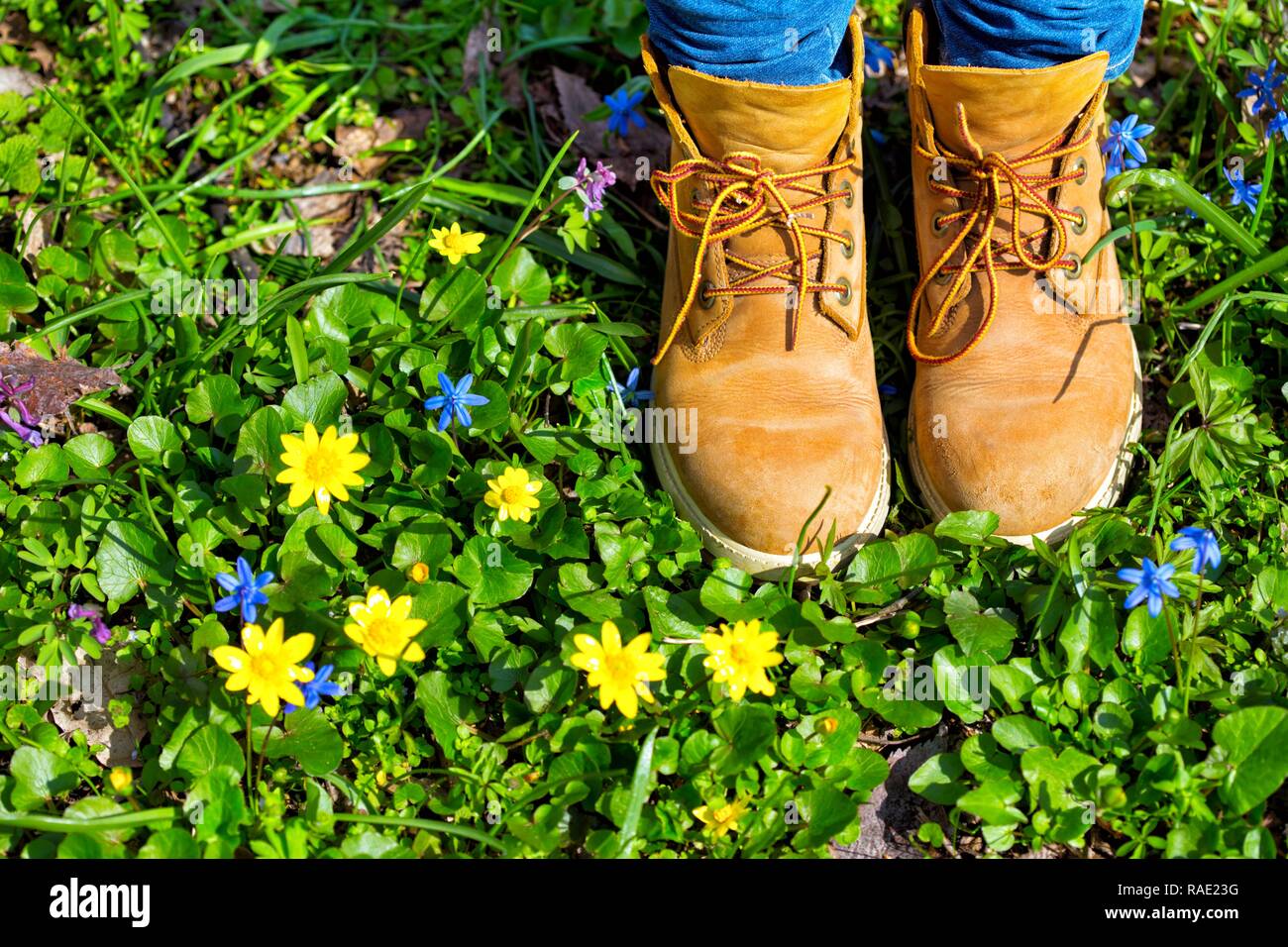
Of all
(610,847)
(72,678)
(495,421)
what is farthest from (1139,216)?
(72,678)

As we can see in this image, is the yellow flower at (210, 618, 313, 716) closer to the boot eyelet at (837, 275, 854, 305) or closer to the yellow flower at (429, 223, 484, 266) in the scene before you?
the yellow flower at (429, 223, 484, 266)

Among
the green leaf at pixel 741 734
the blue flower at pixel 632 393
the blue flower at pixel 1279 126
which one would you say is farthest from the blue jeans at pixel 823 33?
the green leaf at pixel 741 734

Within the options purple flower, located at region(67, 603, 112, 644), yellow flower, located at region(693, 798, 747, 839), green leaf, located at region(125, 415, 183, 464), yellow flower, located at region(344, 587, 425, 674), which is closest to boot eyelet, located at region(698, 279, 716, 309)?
yellow flower, located at region(344, 587, 425, 674)

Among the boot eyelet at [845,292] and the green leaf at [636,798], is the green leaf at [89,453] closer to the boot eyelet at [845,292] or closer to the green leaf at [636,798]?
the green leaf at [636,798]

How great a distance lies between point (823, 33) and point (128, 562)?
1688 mm

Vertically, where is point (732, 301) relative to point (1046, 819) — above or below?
above

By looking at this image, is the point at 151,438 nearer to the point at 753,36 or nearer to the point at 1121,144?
the point at 753,36

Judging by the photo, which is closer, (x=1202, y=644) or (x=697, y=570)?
(x=1202, y=644)

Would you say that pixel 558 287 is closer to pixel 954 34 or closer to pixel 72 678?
pixel 954 34

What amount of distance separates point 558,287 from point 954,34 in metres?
1.09

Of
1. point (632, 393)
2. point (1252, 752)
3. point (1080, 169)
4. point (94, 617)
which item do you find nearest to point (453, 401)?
point (632, 393)

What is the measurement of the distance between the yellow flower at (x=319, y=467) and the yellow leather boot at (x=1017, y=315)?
118cm
